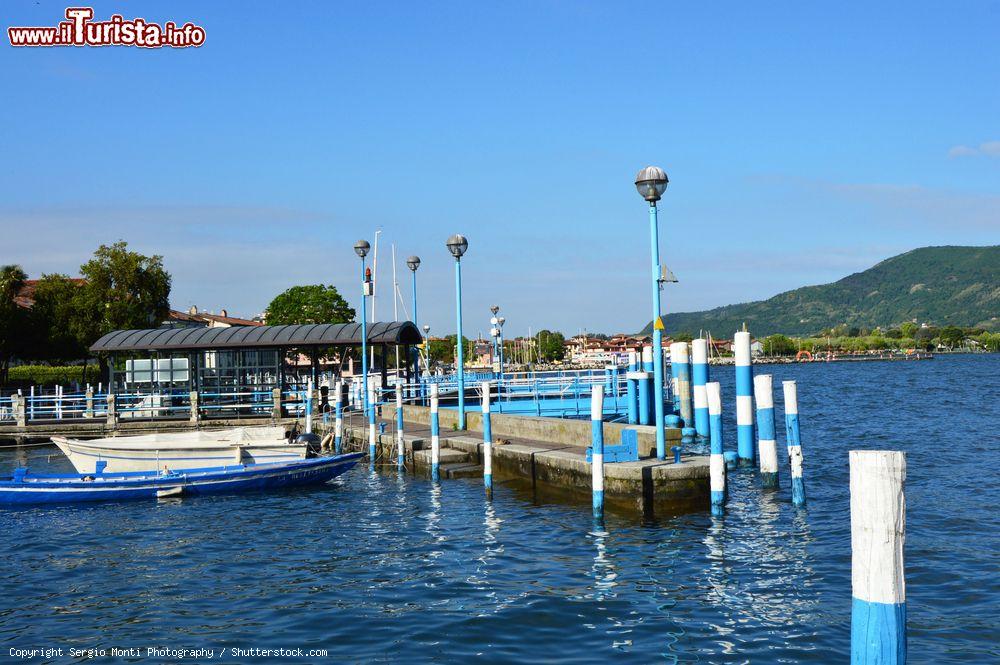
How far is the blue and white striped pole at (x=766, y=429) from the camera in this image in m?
18.0

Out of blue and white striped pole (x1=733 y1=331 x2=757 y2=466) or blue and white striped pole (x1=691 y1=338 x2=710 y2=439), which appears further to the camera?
blue and white striped pole (x1=691 y1=338 x2=710 y2=439)

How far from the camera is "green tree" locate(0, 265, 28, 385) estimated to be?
53.0 m

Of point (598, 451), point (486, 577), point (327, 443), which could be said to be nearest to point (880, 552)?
point (486, 577)

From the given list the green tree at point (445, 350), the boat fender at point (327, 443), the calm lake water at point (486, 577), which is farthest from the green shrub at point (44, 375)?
the green tree at point (445, 350)

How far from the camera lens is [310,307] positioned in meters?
81.9

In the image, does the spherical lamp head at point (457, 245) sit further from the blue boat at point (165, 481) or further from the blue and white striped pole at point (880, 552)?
the blue and white striped pole at point (880, 552)

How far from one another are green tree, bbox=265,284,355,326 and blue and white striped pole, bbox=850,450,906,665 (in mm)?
77848

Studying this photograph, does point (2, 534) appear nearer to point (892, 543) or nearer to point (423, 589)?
point (423, 589)

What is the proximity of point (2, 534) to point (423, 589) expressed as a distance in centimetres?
1025

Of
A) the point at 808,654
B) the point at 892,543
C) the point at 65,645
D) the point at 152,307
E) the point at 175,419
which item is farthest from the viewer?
the point at 152,307

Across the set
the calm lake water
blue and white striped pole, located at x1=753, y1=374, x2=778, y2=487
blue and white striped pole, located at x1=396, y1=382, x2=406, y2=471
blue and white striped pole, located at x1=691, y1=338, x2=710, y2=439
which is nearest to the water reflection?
the calm lake water

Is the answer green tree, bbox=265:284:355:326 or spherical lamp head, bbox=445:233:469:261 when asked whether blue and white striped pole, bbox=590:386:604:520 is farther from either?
green tree, bbox=265:284:355:326

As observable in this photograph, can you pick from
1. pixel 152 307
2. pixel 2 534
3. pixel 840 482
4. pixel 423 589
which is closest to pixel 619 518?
pixel 423 589

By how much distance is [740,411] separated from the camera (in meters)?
21.3
